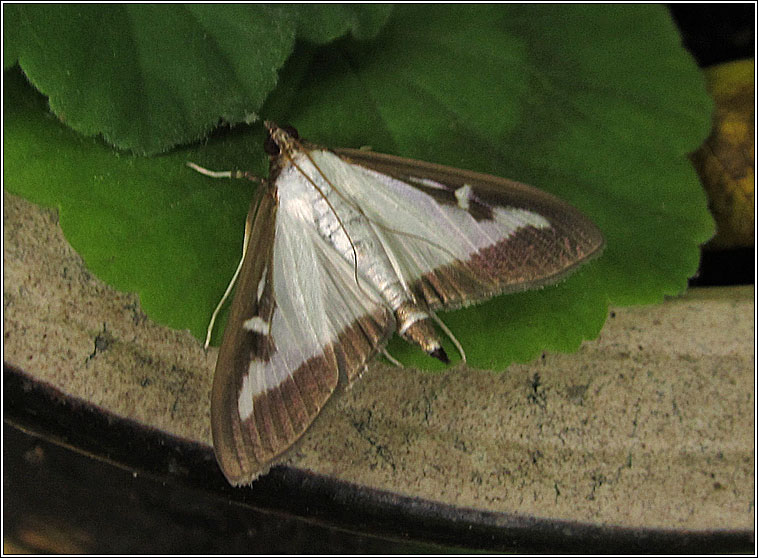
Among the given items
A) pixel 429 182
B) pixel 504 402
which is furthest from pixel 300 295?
pixel 504 402

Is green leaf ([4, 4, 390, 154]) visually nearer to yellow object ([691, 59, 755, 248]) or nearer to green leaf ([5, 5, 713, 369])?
green leaf ([5, 5, 713, 369])

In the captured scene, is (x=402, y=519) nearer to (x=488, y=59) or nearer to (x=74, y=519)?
(x=74, y=519)

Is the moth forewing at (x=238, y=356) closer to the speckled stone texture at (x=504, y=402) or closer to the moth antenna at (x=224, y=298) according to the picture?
the moth antenna at (x=224, y=298)

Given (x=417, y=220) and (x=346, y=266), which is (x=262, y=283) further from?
(x=417, y=220)

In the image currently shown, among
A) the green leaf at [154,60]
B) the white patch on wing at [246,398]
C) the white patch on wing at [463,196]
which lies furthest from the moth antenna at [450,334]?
the green leaf at [154,60]

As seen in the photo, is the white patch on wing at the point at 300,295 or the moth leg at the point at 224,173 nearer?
the white patch on wing at the point at 300,295
